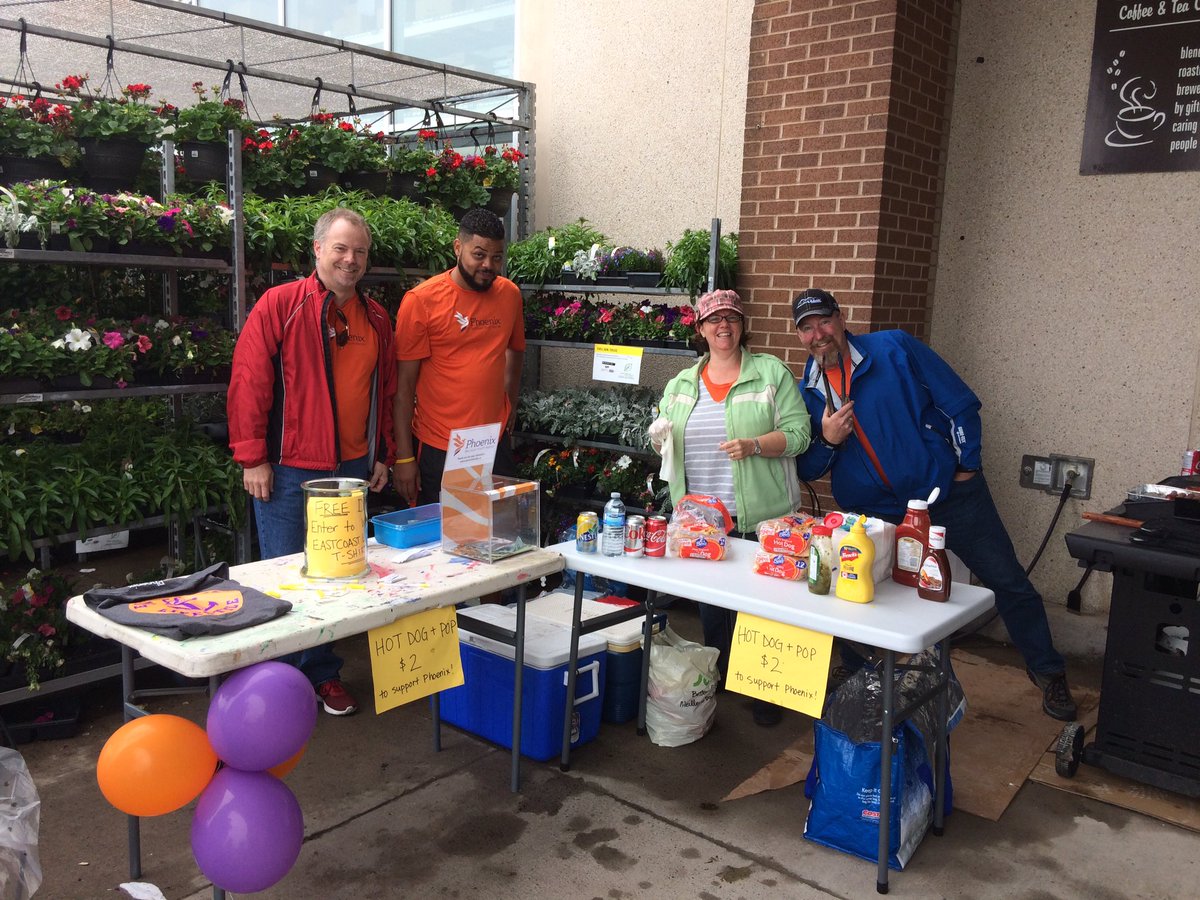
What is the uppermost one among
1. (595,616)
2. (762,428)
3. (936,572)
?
(762,428)

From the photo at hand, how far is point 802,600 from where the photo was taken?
2.77m

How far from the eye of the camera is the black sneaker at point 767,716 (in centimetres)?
392

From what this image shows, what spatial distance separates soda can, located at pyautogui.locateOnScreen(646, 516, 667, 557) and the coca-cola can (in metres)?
2.34

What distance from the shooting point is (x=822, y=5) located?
4723mm

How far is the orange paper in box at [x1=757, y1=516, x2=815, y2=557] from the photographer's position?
2990mm

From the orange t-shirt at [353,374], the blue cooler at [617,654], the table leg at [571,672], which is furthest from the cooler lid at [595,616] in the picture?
the orange t-shirt at [353,374]

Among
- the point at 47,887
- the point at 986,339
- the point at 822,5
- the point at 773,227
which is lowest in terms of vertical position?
the point at 47,887

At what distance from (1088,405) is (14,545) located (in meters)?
4.78

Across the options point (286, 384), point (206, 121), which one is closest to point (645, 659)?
point (286, 384)

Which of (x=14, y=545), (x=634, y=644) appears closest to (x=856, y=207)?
(x=634, y=644)

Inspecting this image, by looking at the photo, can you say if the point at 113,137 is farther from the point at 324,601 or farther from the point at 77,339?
the point at 324,601

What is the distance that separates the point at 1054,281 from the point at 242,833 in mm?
4366

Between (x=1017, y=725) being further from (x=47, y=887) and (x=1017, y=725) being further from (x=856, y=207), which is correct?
(x=47, y=887)

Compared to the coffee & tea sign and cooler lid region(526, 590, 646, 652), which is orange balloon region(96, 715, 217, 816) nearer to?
cooler lid region(526, 590, 646, 652)
